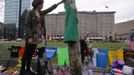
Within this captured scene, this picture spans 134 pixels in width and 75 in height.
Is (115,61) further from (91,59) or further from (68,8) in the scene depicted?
(68,8)

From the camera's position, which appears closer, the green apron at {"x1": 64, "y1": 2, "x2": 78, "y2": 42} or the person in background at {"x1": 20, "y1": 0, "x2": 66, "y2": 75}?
the person in background at {"x1": 20, "y1": 0, "x2": 66, "y2": 75}

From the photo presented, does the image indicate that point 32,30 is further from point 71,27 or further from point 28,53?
point 71,27

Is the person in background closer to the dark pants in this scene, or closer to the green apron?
the dark pants

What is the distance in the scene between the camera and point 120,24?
164 metres

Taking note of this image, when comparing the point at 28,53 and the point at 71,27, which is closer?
the point at 28,53

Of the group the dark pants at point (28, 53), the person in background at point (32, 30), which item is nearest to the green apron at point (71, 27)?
the person in background at point (32, 30)

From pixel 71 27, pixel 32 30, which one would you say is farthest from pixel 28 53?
pixel 71 27

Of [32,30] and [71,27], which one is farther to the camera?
[71,27]

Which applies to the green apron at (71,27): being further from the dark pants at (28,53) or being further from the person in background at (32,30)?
the dark pants at (28,53)

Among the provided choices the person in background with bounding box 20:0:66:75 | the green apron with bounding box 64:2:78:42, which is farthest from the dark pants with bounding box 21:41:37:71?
the green apron with bounding box 64:2:78:42

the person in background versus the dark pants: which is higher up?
the person in background

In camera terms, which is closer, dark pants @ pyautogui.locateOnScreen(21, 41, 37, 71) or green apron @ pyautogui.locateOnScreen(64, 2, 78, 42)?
dark pants @ pyautogui.locateOnScreen(21, 41, 37, 71)

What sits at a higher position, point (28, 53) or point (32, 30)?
point (32, 30)

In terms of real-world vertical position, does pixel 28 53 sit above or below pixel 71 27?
below
